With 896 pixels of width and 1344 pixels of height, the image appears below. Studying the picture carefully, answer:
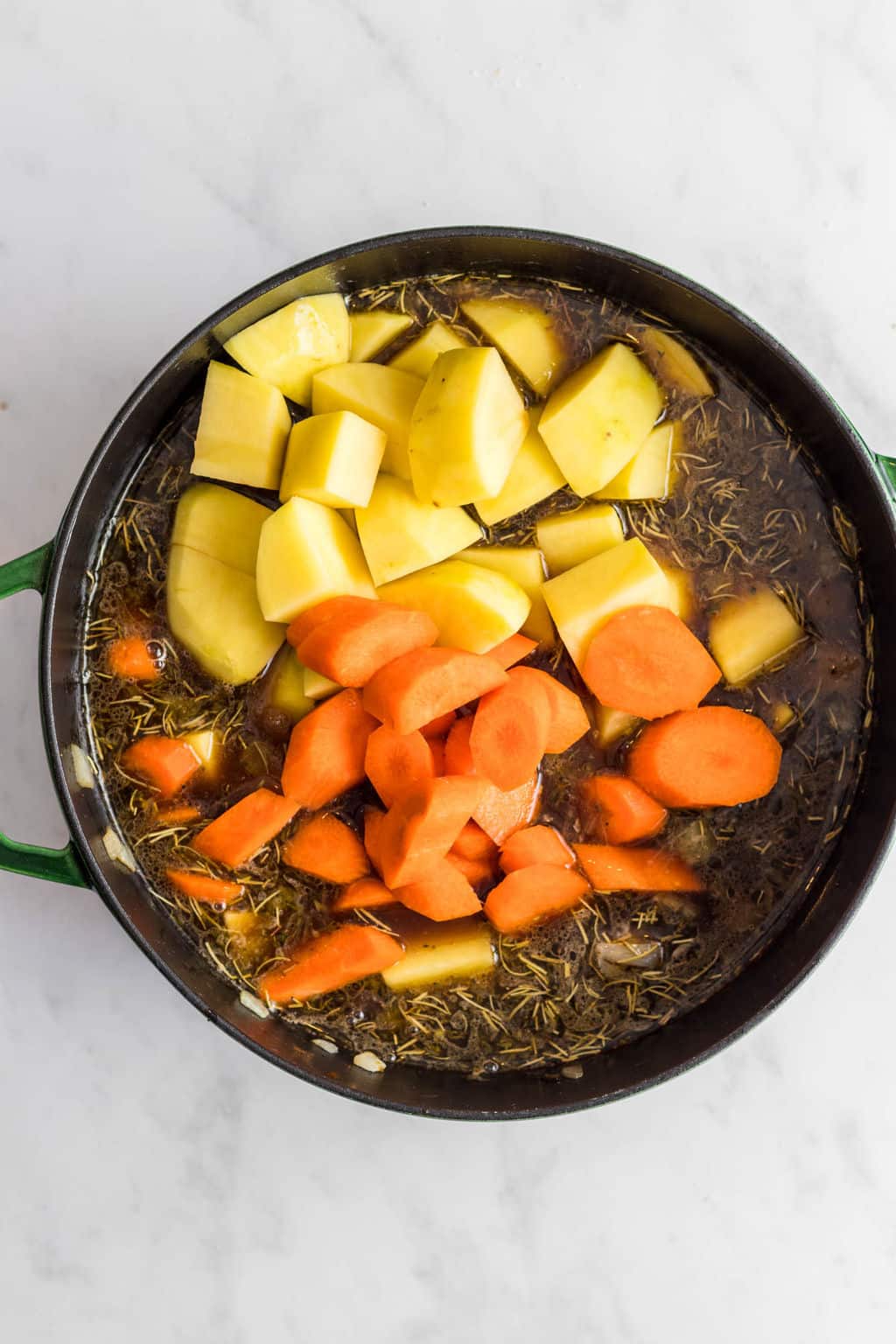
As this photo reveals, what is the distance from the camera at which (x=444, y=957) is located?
1.63 metres

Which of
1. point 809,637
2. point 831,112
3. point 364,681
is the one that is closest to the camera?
point 364,681

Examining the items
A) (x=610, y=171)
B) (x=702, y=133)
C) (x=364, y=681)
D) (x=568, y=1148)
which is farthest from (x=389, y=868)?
(x=702, y=133)

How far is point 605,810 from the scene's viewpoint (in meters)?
1.61

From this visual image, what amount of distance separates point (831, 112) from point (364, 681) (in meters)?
1.15

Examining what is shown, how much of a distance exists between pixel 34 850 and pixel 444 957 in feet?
1.94

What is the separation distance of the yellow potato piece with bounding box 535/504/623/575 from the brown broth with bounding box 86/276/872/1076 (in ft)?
0.09

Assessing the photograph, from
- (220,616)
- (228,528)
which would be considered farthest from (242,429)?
(220,616)

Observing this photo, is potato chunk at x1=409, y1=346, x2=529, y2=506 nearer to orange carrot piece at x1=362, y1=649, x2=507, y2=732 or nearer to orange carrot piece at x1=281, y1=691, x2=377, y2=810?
orange carrot piece at x1=362, y1=649, x2=507, y2=732

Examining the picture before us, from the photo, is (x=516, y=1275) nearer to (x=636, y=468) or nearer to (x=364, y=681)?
(x=364, y=681)

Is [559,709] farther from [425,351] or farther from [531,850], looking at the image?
[425,351]

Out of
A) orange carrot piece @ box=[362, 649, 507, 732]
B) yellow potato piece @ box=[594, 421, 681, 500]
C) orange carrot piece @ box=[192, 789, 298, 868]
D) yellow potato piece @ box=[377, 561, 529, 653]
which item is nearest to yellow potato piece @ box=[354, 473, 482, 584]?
yellow potato piece @ box=[377, 561, 529, 653]

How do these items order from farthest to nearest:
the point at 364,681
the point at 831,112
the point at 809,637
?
1. the point at 831,112
2. the point at 809,637
3. the point at 364,681

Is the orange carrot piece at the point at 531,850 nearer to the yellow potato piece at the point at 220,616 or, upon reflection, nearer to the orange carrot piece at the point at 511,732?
the orange carrot piece at the point at 511,732

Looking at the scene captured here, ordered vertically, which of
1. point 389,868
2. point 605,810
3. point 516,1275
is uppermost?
point 605,810
